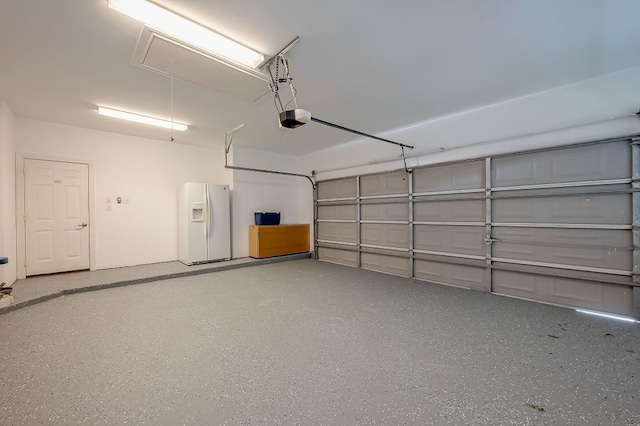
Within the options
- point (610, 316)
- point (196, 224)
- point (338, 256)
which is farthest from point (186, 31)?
point (610, 316)

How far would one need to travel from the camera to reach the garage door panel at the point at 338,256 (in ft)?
19.9

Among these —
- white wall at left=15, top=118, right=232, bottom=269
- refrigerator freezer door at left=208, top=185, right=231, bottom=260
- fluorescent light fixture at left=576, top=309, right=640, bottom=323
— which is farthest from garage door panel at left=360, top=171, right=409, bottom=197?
white wall at left=15, top=118, right=232, bottom=269

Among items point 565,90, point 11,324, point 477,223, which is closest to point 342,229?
point 477,223

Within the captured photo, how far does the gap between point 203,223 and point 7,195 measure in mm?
2870

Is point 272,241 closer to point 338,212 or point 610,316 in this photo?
point 338,212

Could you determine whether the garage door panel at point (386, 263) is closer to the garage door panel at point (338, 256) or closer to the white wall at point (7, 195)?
the garage door panel at point (338, 256)

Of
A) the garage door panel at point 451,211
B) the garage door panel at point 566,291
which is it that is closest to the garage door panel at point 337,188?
the garage door panel at point 451,211

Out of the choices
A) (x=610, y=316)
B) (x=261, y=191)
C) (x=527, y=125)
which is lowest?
(x=610, y=316)

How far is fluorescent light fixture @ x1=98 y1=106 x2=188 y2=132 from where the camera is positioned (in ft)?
13.3

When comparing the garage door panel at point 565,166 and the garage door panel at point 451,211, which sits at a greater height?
the garage door panel at point 565,166

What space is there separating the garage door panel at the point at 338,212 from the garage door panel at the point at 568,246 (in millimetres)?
2825

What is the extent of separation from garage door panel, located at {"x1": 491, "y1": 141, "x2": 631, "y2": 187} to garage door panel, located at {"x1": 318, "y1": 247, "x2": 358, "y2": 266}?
320cm

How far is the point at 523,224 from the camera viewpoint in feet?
12.2

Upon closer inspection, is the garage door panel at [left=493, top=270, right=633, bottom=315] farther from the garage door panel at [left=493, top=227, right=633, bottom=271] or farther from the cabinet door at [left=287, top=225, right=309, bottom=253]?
the cabinet door at [left=287, top=225, right=309, bottom=253]
